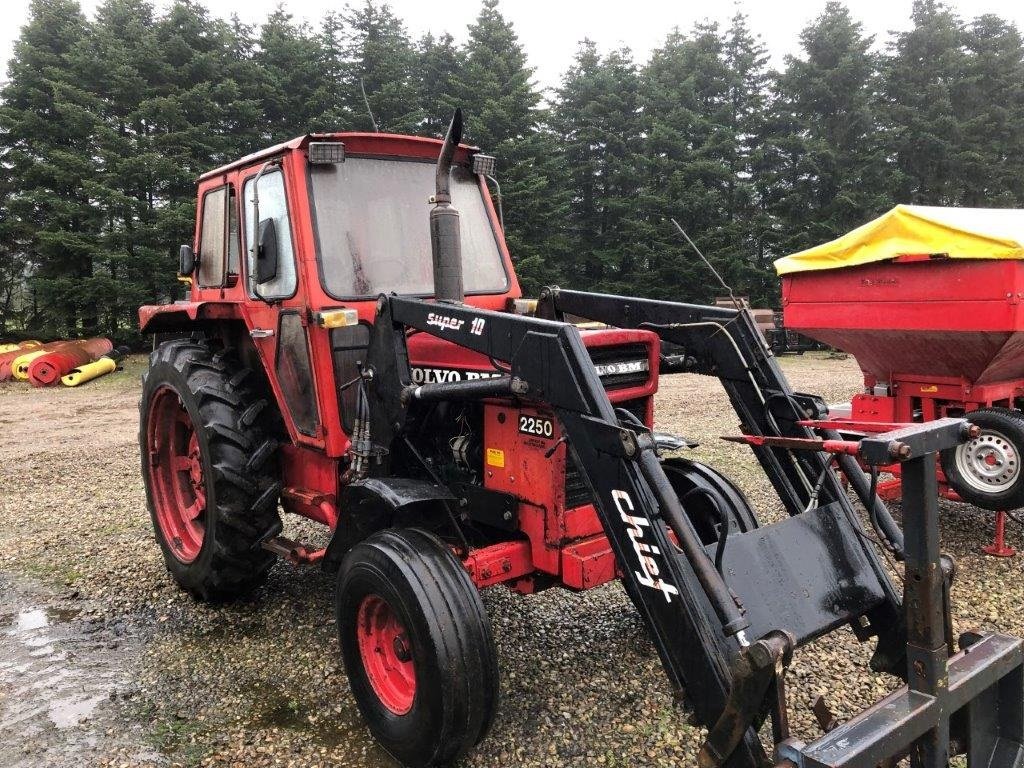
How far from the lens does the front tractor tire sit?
3.68 m

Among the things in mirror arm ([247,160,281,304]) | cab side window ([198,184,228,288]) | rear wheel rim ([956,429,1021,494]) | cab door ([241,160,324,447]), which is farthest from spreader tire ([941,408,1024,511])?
cab side window ([198,184,228,288])

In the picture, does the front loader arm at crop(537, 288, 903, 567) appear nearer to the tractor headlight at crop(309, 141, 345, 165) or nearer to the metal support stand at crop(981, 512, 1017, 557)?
the tractor headlight at crop(309, 141, 345, 165)

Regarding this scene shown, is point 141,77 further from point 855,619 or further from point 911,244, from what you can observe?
point 855,619

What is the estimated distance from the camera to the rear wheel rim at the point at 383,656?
9.13 feet

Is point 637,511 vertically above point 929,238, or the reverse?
point 929,238

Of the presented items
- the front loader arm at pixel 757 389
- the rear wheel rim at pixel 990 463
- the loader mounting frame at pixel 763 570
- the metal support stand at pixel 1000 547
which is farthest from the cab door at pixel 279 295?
the metal support stand at pixel 1000 547

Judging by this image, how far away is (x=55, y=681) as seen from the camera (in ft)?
11.0

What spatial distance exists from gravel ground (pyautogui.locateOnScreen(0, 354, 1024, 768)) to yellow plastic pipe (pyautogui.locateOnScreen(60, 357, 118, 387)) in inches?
404

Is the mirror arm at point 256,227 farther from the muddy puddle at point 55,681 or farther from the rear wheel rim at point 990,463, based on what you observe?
the rear wheel rim at point 990,463

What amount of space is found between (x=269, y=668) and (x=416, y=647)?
1.28 meters

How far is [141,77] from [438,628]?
21741mm

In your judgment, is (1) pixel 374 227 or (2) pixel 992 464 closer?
(1) pixel 374 227

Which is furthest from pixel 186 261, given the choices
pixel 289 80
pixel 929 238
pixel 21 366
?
pixel 289 80

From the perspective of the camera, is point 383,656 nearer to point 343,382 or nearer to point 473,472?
Answer: point 473,472
